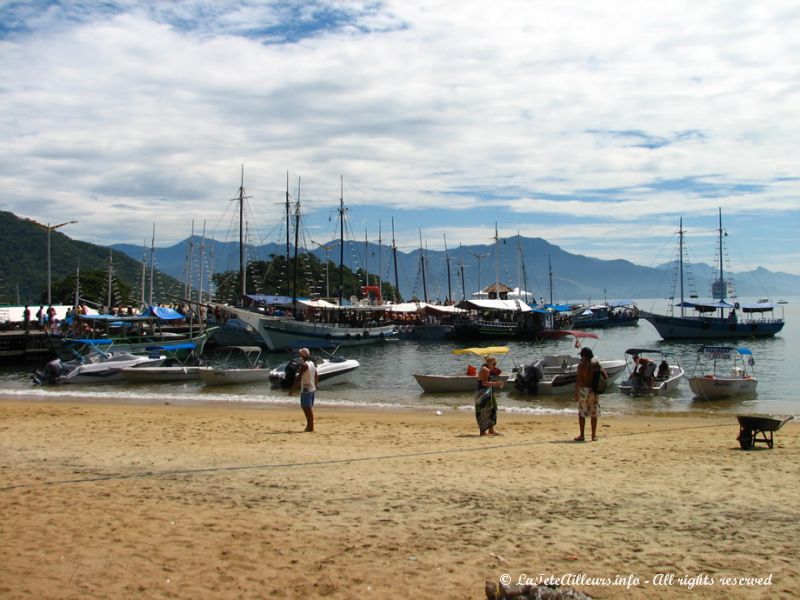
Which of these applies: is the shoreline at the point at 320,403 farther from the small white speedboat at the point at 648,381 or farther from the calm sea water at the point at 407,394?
the small white speedboat at the point at 648,381

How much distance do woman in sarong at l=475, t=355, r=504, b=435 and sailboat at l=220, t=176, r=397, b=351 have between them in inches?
1552

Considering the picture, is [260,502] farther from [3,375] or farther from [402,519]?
[3,375]

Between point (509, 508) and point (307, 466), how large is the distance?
4.02 meters

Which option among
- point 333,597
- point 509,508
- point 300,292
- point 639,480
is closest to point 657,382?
point 639,480

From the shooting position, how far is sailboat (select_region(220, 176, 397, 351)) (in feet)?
203

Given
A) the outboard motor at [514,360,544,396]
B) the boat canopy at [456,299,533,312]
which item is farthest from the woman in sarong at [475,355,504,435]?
the boat canopy at [456,299,533,312]

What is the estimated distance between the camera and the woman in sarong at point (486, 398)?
15961mm

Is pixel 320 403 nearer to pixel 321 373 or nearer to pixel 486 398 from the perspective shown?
pixel 321 373

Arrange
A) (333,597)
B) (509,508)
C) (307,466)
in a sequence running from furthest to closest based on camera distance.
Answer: (307,466) < (509,508) < (333,597)

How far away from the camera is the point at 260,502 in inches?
350

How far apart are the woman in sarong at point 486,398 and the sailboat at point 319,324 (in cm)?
3941

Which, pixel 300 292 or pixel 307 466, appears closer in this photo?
pixel 307 466

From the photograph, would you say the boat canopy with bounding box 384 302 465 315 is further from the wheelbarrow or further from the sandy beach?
the wheelbarrow

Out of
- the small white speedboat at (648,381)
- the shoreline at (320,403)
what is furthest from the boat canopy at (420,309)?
the small white speedboat at (648,381)
